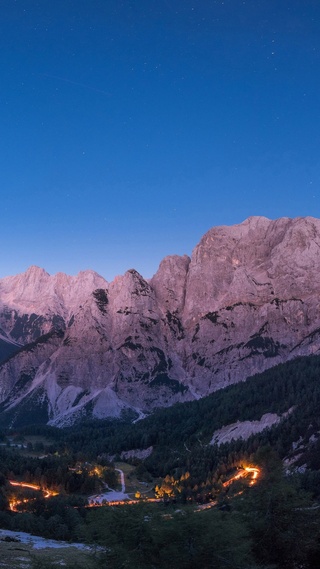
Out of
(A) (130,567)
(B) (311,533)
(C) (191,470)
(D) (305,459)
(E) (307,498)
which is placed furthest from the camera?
(C) (191,470)

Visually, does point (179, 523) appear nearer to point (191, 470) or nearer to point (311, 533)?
point (311, 533)

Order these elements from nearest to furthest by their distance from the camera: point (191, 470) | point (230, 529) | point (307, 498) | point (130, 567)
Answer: point (130, 567) → point (230, 529) → point (307, 498) → point (191, 470)

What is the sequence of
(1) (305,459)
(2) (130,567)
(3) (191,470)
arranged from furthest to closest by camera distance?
(3) (191,470) < (1) (305,459) < (2) (130,567)

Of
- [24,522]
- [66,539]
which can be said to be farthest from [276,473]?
[24,522]

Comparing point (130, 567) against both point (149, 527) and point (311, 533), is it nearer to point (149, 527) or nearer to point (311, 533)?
point (149, 527)

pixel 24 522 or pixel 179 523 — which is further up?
pixel 179 523

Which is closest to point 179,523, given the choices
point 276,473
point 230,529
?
point 230,529

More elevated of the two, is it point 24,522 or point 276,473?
point 276,473

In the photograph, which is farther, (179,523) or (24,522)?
(24,522)

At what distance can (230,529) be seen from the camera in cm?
3766

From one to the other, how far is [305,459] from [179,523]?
124 meters

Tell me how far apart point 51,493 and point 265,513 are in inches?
4630

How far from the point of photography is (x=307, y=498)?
51.6m

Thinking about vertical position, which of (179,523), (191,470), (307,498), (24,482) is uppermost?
(179,523)
